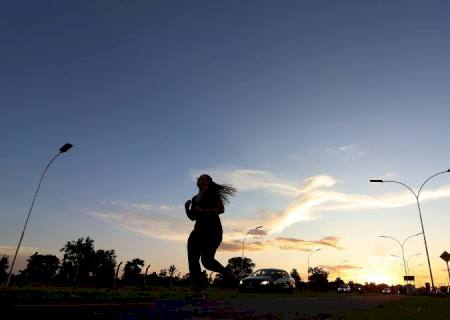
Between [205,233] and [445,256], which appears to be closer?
[205,233]

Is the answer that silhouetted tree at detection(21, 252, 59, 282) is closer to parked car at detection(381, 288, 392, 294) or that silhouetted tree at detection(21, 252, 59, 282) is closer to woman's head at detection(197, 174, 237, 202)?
parked car at detection(381, 288, 392, 294)

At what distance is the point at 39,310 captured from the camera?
377 cm

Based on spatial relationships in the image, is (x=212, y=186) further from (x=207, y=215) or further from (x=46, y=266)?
(x=46, y=266)

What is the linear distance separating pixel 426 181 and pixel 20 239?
41.5 meters

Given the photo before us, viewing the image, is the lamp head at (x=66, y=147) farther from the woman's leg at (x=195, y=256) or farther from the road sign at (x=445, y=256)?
the road sign at (x=445, y=256)

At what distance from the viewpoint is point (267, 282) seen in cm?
2305

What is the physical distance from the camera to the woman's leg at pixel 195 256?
632 centimetres

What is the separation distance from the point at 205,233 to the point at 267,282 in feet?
59.5

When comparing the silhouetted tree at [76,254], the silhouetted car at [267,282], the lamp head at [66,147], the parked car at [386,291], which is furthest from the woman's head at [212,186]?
the silhouetted tree at [76,254]

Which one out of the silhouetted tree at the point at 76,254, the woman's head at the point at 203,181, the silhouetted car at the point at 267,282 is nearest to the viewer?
the woman's head at the point at 203,181

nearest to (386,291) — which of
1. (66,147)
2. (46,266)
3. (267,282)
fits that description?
(267,282)

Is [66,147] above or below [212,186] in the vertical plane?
above

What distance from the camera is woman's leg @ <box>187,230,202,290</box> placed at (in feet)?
20.7

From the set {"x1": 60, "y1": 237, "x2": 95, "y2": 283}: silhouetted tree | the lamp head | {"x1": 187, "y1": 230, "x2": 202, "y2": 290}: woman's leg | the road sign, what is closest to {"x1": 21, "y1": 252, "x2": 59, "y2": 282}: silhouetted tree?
{"x1": 60, "y1": 237, "x2": 95, "y2": 283}: silhouetted tree
